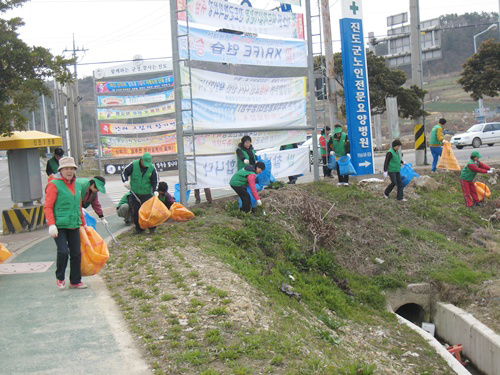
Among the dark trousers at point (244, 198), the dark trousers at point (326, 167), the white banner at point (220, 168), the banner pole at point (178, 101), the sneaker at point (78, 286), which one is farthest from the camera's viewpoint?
the dark trousers at point (326, 167)

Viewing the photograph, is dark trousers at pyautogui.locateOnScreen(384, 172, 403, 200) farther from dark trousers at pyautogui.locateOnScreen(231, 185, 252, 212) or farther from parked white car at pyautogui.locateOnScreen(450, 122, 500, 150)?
parked white car at pyautogui.locateOnScreen(450, 122, 500, 150)

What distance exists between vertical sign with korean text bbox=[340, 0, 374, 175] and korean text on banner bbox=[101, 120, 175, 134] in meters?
14.2

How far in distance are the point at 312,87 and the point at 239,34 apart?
2747 mm

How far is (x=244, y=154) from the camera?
12.8 m

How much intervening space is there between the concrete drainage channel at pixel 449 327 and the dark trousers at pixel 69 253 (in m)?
5.45

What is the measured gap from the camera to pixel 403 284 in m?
11.3

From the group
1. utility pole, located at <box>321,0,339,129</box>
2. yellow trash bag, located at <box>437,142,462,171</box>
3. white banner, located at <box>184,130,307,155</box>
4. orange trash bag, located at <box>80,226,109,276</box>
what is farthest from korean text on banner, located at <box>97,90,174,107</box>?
orange trash bag, located at <box>80,226,109,276</box>

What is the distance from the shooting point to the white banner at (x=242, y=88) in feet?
40.3

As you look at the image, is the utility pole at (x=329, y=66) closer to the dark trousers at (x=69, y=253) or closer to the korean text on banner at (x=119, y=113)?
the korean text on banner at (x=119, y=113)

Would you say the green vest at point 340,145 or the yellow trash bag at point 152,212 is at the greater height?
the green vest at point 340,145

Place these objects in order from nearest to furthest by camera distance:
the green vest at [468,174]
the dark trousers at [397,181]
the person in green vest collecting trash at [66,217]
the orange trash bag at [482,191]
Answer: the person in green vest collecting trash at [66,217]
the dark trousers at [397,181]
the green vest at [468,174]
the orange trash bag at [482,191]

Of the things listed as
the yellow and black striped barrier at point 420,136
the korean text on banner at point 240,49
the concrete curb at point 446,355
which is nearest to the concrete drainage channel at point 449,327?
the concrete curb at point 446,355

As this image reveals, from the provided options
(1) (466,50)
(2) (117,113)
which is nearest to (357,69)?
(2) (117,113)

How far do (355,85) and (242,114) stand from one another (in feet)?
13.2
